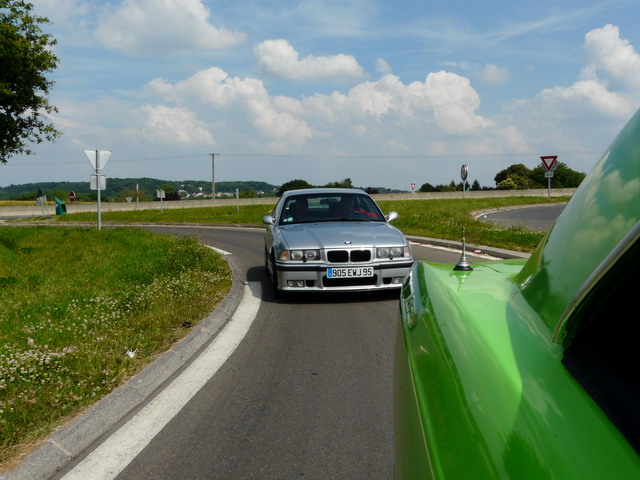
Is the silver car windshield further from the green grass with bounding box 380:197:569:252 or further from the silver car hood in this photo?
the green grass with bounding box 380:197:569:252

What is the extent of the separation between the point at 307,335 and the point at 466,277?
12.7 feet

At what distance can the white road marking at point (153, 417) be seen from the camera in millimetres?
3059

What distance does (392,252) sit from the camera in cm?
765

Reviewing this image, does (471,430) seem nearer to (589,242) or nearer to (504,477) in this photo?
(504,477)

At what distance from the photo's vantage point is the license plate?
7469mm

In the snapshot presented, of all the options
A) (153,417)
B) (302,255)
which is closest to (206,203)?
(302,255)

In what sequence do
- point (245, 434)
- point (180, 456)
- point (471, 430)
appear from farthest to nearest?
point (245, 434) → point (180, 456) → point (471, 430)

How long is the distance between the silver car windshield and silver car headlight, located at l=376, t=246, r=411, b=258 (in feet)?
4.56

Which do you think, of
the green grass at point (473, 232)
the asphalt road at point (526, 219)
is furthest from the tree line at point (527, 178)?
the green grass at point (473, 232)

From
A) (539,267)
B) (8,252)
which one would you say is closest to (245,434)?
(539,267)

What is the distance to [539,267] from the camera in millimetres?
1643

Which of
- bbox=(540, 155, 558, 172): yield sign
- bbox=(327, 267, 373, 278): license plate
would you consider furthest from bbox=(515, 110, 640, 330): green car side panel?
bbox=(540, 155, 558, 172): yield sign

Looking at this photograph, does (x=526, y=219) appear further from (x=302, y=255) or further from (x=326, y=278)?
(x=302, y=255)

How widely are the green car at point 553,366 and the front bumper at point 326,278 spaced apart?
5701mm
